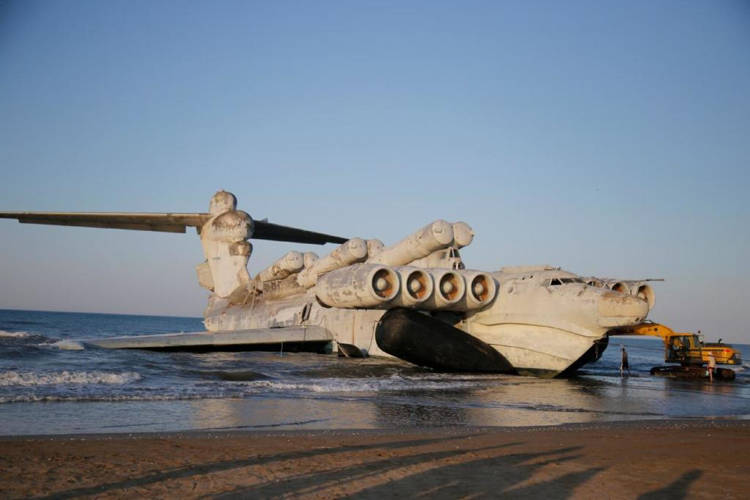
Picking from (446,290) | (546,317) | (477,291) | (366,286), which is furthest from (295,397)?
(546,317)

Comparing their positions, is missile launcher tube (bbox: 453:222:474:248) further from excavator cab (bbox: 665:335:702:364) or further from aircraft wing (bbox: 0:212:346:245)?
aircraft wing (bbox: 0:212:346:245)

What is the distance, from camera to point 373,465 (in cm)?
512

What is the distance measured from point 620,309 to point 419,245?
514 cm

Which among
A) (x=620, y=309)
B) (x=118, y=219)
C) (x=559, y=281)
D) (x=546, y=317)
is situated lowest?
(x=546, y=317)

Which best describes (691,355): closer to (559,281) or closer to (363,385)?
(559,281)

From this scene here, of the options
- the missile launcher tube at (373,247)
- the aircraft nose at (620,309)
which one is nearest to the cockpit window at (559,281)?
the aircraft nose at (620,309)

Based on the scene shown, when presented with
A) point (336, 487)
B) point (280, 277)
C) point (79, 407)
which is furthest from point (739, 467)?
point (280, 277)

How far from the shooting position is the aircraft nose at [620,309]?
14.0 metres

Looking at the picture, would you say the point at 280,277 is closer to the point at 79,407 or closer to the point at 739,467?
the point at 79,407

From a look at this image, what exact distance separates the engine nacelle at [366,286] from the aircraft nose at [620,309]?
422 centimetres

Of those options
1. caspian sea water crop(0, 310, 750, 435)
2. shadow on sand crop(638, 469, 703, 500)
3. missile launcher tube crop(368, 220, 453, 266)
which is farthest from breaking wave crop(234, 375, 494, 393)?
shadow on sand crop(638, 469, 703, 500)

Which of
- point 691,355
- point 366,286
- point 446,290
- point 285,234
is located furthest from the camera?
point 285,234

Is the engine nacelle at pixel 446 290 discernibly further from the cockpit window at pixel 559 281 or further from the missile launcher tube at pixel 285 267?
the missile launcher tube at pixel 285 267

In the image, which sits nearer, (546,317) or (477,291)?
(546,317)
